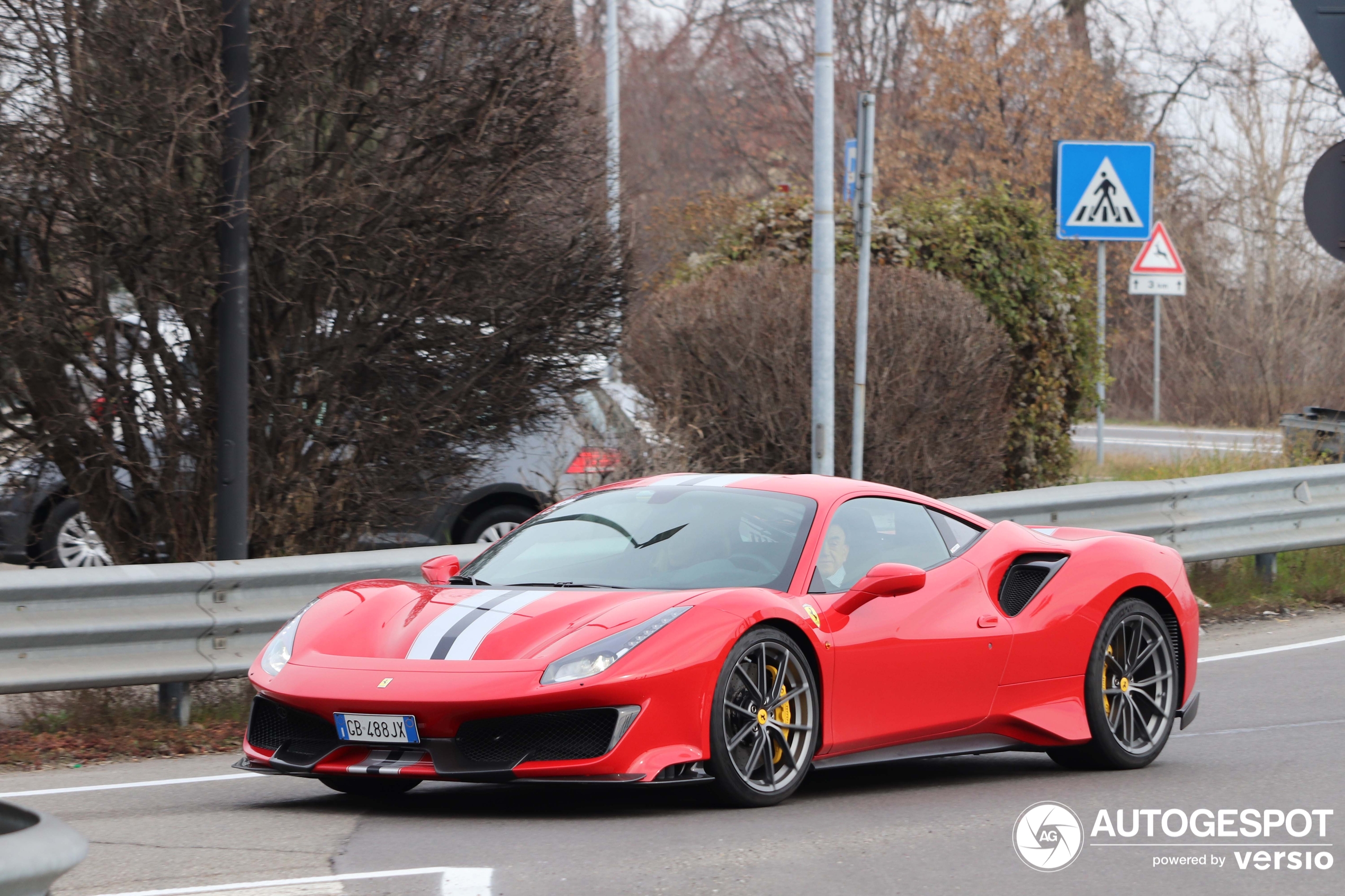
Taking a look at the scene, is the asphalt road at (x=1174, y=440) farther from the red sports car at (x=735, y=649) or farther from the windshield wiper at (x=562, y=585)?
the windshield wiper at (x=562, y=585)

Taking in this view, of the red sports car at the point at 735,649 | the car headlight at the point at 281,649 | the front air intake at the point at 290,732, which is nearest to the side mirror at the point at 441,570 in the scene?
the red sports car at the point at 735,649

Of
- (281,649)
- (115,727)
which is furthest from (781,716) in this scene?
(115,727)

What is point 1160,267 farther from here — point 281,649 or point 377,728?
point 377,728

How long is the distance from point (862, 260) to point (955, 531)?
5273 mm

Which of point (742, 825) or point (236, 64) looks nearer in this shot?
point (742, 825)

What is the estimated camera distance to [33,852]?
2363 mm

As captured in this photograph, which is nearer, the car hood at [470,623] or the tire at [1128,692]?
the car hood at [470,623]

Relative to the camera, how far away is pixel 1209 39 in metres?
39.8

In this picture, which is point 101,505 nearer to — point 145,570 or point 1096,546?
point 145,570

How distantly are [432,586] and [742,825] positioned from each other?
5.77ft

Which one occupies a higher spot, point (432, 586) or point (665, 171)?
point (665, 171)

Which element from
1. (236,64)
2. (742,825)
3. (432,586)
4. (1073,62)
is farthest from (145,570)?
(1073,62)

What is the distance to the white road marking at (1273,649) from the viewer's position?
1059 centimetres

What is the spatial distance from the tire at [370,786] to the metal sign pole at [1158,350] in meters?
20.8
